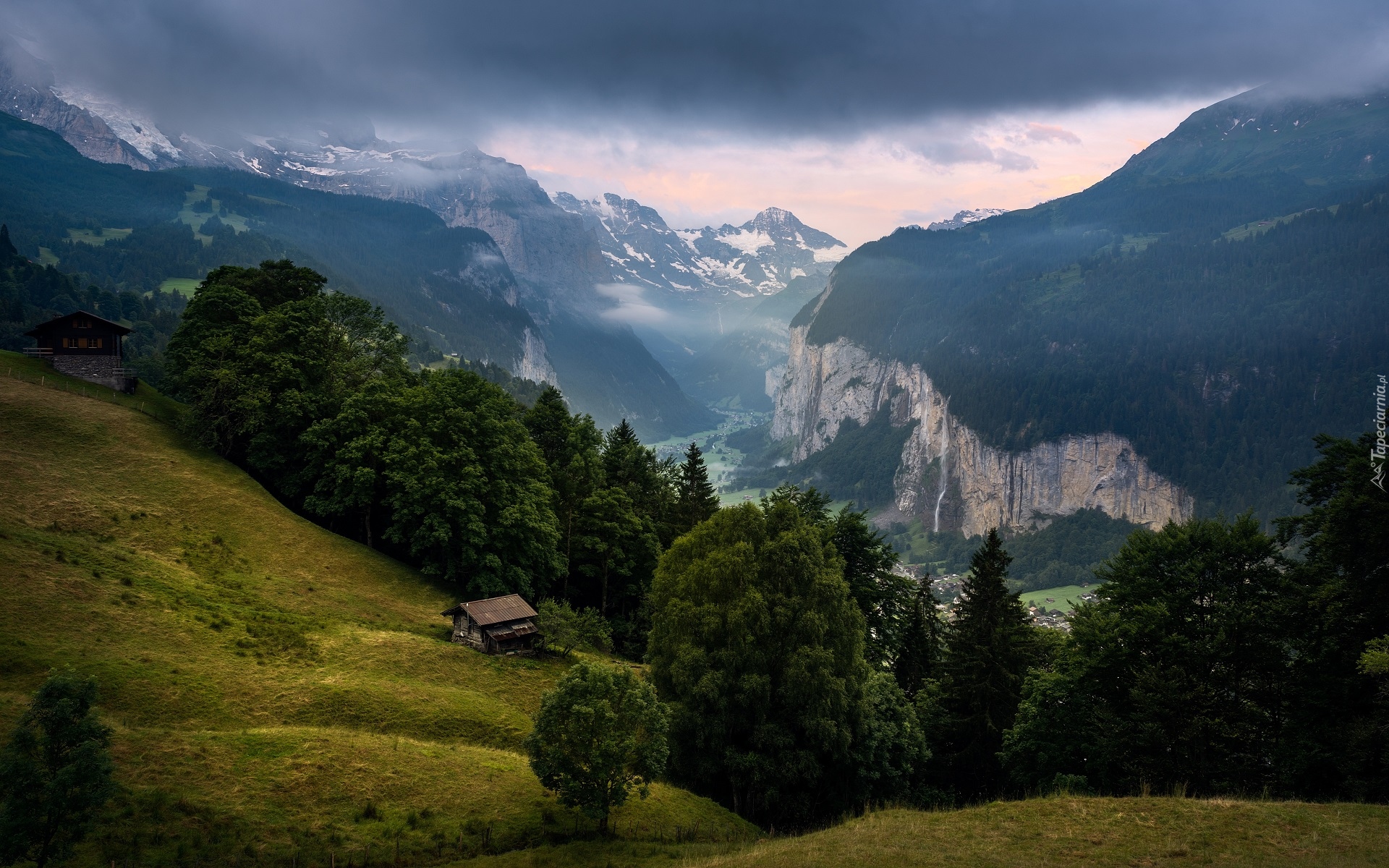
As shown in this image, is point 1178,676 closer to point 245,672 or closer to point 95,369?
point 245,672

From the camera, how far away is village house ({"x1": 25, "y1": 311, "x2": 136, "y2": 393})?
208 ft

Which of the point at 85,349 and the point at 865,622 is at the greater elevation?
the point at 85,349

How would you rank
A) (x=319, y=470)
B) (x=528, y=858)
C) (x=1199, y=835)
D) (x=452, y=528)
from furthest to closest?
1. (x=319, y=470)
2. (x=452, y=528)
3. (x=528, y=858)
4. (x=1199, y=835)

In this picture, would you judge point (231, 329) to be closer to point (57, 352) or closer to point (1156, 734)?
point (57, 352)

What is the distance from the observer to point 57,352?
63344mm

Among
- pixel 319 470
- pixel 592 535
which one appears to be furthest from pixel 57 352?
pixel 592 535

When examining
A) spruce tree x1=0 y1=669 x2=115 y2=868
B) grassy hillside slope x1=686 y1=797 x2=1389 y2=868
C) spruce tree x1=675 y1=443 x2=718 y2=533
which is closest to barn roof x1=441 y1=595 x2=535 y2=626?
grassy hillside slope x1=686 y1=797 x2=1389 y2=868

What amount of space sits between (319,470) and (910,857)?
52848 mm

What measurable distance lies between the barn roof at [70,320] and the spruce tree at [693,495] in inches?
1940

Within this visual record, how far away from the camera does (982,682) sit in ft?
150

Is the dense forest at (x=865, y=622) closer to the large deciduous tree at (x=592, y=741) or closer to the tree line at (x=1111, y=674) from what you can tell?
the tree line at (x=1111, y=674)

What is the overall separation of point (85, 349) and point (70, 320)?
270cm

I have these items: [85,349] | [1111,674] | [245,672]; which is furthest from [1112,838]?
[85,349]
